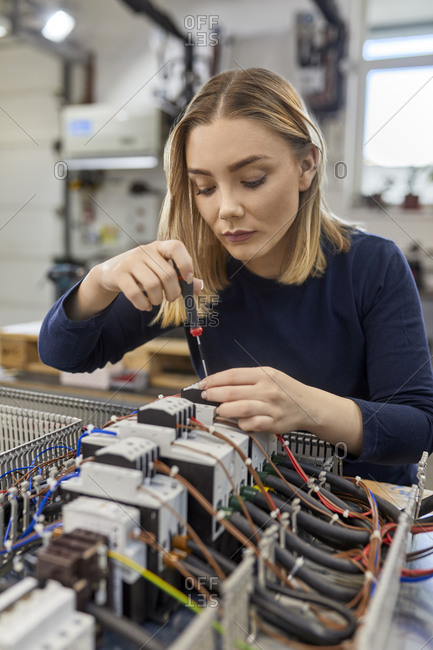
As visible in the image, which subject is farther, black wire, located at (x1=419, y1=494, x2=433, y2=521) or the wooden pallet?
the wooden pallet

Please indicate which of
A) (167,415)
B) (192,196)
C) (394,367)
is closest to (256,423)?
(167,415)

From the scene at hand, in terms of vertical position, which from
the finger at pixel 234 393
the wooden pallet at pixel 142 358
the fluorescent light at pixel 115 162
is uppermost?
the fluorescent light at pixel 115 162

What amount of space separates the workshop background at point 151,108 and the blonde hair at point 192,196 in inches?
68.7

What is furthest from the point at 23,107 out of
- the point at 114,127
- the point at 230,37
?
the point at 230,37

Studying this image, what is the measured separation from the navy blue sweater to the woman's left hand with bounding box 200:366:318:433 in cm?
29

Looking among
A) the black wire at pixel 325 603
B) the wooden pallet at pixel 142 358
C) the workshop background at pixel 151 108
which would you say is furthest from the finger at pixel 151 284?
the workshop background at pixel 151 108

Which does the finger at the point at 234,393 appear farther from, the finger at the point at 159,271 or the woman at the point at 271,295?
the finger at the point at 159,271

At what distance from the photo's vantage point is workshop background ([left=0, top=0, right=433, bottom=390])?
3.09 m

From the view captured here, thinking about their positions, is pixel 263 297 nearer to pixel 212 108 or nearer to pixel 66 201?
pixel 212 108

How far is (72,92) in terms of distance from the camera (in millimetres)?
3938

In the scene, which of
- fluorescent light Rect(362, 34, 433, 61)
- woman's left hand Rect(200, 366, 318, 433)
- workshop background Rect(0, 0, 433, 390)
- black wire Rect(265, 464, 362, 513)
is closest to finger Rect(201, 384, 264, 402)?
woman's left hand Rect(200, 366, 318, 433)

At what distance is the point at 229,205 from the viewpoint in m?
0.96

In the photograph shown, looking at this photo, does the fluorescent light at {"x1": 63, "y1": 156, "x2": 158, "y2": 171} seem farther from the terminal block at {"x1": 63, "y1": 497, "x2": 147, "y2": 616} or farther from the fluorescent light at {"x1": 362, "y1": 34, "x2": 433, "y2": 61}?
the terminal block at {"x1": 63, "y1": 497, "x2": 147, "y2": 616}

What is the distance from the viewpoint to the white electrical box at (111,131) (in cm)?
332
